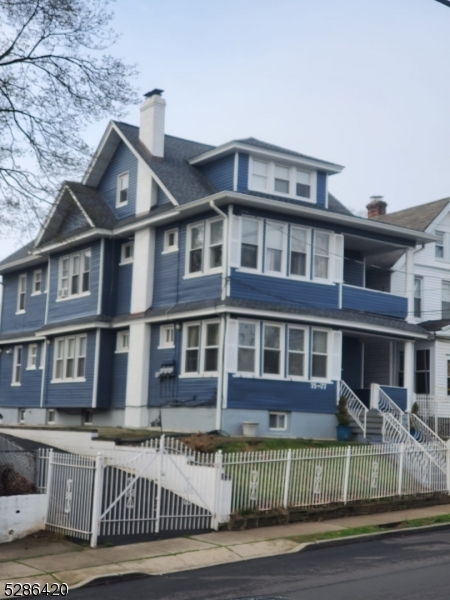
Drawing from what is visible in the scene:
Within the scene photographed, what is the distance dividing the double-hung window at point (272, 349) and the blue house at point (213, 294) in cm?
4

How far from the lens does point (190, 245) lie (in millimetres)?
28078

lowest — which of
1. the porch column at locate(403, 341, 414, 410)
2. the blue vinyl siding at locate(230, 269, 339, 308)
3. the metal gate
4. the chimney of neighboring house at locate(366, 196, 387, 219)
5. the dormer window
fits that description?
the metal gate

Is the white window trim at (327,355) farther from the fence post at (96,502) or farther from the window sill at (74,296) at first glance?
the fence post at (96,502)

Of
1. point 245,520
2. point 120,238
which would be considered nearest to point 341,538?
point 245,520

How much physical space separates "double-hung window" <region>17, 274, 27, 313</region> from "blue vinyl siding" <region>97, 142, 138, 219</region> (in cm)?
719

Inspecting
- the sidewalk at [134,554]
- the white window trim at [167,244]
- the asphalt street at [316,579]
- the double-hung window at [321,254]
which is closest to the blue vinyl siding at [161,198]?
the white window trim at [167,244]

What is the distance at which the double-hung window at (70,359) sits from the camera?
32062 millimetres

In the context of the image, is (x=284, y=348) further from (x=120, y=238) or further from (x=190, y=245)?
(x=120, y=238)

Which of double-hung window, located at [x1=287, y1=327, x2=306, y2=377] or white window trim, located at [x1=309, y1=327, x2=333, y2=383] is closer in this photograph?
double-hung window, located at [x1=287, y1=327, x2=306, y2=377]

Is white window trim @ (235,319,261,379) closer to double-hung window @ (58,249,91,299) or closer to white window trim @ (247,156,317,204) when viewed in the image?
white window trim @ (247,156,317,204)

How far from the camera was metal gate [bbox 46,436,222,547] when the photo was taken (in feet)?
50.3

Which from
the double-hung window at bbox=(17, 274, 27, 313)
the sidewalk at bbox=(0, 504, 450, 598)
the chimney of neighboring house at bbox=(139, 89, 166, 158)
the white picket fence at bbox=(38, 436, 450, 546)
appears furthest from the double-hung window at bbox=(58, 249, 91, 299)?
the sidewalk at bbox=(0, 504, 450, 598)

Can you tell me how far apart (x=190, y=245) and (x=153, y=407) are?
555 cm

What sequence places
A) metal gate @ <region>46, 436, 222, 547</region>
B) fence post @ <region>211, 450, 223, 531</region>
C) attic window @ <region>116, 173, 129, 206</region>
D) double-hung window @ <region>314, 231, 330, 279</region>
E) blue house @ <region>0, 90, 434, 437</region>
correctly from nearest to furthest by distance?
metal gate @ <region>46, 436, 222, 547</region> < fence post @ <region>211, 450, 223, 531</region> < blue house @ <region>0, 90, 434, 437</region> < double-hung window @ <region>314, 231, 330, 279</region> < attic window @ <region>116, 173, 129, 206</region>
